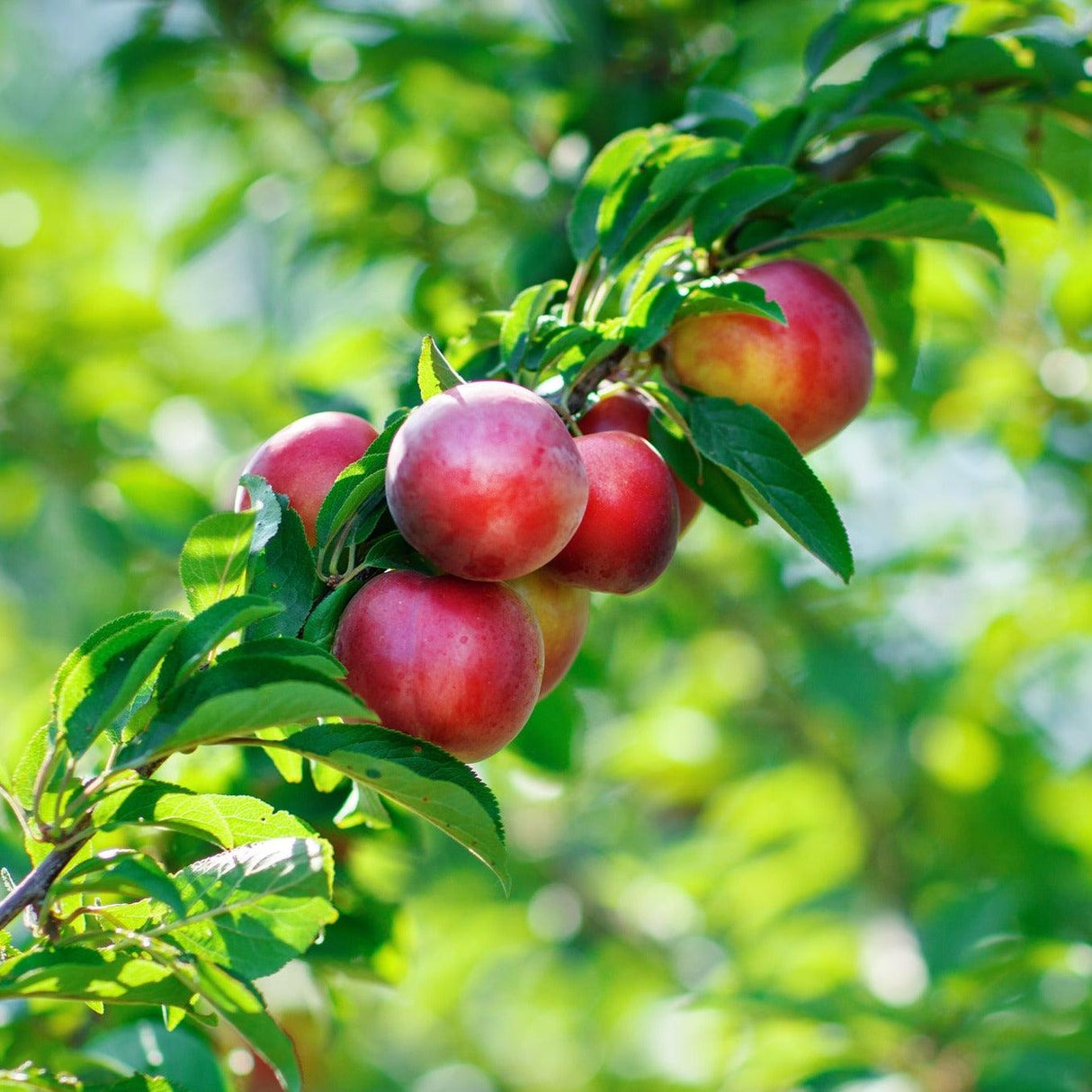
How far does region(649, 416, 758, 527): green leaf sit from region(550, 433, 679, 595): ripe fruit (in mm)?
85

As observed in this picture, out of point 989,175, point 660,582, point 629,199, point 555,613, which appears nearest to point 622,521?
point 555,613

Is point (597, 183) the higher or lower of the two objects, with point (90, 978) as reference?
higher

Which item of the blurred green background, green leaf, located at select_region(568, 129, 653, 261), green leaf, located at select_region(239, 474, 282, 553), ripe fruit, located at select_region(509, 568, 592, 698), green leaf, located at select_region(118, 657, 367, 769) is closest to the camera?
green leaf, located at select_region(118, 657, 367, 769)

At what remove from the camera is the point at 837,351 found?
0.91 meters

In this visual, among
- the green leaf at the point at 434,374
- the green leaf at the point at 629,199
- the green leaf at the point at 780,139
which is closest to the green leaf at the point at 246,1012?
the green leaf at the point at 434,374

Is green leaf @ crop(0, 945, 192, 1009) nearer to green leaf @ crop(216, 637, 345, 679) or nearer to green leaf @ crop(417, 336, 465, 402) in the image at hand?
green leaf @ crop(216, 637, 345, 679)

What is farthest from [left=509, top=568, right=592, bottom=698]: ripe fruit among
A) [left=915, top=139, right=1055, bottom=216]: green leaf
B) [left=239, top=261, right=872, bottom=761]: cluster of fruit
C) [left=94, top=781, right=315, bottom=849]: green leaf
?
[left=915, top=139, right=1055, bottom=216]: green leaf

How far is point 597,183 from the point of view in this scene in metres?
0.95

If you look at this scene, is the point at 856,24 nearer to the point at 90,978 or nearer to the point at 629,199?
the point at 629,199

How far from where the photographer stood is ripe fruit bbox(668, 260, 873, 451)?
0.88 metres

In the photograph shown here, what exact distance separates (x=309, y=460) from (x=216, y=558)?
126 mm

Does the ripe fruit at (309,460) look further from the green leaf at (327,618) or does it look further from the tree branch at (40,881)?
the tree branch at (40,881)

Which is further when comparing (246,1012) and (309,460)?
(309,460)

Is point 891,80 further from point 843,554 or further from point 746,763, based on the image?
point 746,763
